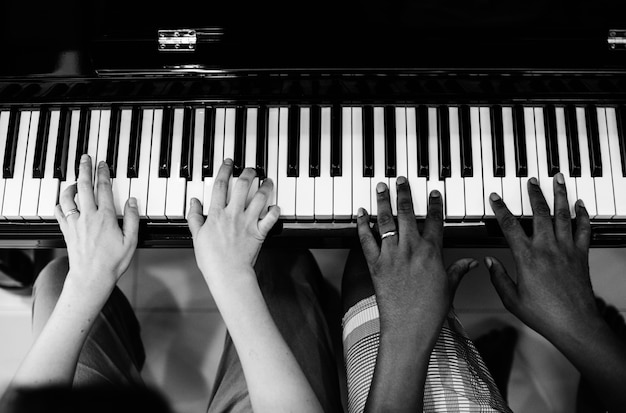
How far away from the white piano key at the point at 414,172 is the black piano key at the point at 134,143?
525mm

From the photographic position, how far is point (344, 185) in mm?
1093

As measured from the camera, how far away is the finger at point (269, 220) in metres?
1.05

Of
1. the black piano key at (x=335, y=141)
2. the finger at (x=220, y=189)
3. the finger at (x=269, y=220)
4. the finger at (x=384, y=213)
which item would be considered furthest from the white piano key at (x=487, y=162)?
the finger at (x=220, y=189)

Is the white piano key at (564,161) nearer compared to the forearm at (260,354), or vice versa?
the forearm at (260,354)

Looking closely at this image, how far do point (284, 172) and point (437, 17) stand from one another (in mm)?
464

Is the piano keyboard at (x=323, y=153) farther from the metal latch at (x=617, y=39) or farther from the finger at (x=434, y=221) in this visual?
the metal latch at (x=617, y=39)

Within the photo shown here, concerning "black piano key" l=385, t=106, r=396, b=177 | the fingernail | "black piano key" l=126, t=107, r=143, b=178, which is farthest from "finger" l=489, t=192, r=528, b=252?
"black piano key" l=126, t=107, r=143, b=178

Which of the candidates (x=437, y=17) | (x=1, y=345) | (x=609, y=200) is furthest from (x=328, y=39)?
(x=1, y=345)

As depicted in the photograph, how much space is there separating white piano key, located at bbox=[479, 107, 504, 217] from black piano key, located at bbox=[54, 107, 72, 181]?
92 centimetres

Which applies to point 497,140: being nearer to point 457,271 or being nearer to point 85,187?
point 457,271

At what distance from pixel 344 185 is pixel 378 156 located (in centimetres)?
10

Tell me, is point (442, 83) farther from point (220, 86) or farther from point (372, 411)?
point (372, 411)

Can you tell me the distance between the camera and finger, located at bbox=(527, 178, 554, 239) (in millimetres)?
1055

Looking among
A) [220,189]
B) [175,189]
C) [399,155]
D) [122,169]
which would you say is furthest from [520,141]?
[122,169]
